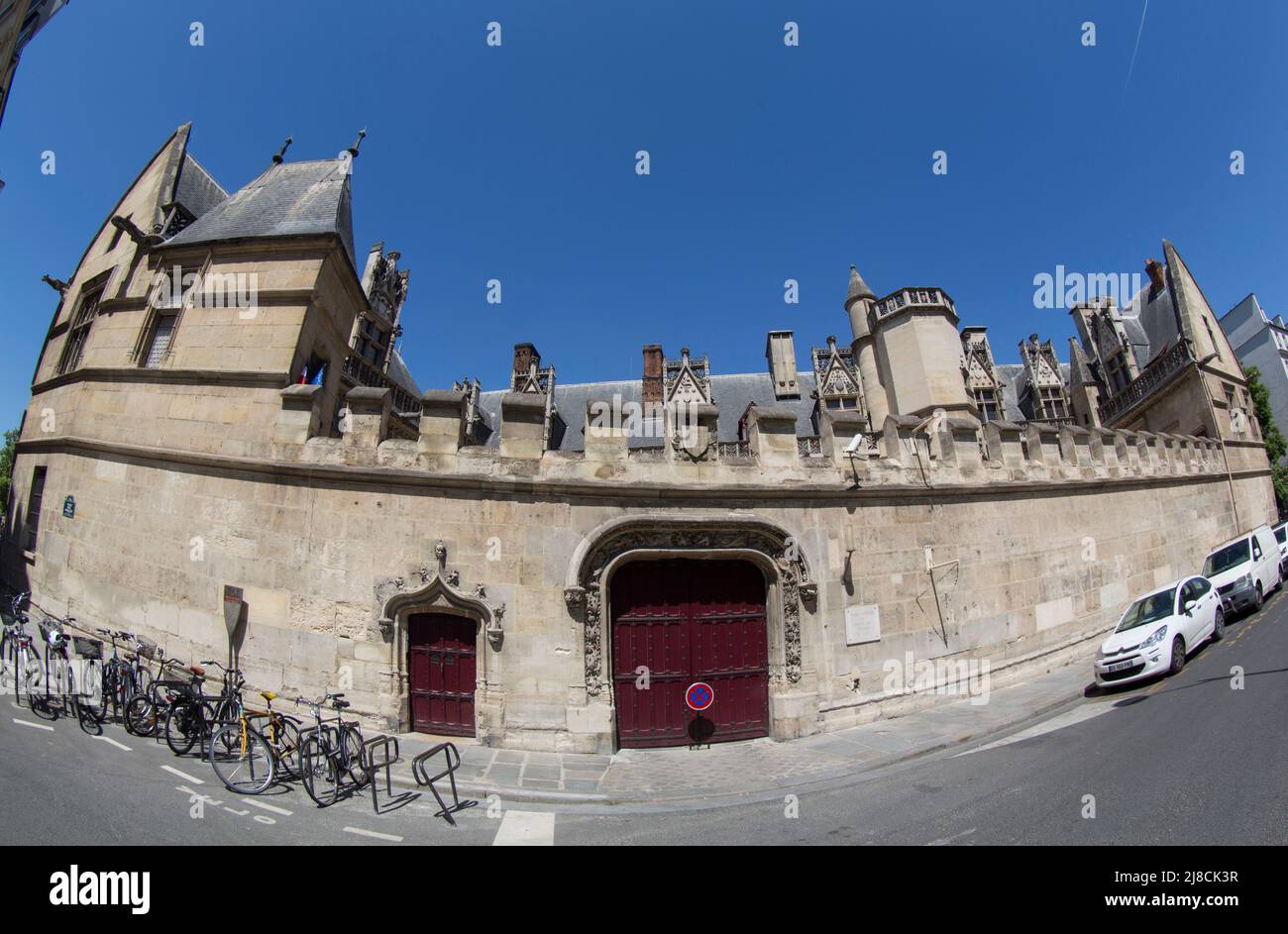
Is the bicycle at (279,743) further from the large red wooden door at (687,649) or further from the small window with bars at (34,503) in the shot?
the small window with bars at (34,503)

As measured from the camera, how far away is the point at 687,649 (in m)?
7.66

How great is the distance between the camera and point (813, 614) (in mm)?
7797

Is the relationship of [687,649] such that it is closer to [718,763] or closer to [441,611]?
[718,763]

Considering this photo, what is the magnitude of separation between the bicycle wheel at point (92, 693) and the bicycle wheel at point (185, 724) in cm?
115

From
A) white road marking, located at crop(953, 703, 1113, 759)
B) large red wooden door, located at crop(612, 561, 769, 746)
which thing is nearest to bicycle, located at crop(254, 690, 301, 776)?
large red wooden door, located at crop(612, 561, 769, 746)

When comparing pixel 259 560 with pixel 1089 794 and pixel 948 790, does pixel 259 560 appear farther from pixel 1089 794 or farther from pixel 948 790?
pixel 1089 794

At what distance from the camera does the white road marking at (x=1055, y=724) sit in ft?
21.7

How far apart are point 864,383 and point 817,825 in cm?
1832

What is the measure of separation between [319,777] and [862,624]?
25.5ft

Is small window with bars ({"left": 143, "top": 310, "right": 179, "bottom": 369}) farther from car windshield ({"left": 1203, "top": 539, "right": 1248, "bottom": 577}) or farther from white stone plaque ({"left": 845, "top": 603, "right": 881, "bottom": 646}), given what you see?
car windshield ({"left": 1203, "top": 539, "right": 1248, "bottom": 577})

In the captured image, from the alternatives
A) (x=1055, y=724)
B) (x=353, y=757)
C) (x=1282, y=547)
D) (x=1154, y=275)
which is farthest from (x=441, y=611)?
(x=1154, y=275)

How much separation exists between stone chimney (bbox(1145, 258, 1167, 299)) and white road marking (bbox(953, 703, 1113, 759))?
2598 cm

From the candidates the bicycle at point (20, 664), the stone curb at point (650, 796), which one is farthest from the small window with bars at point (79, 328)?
the stone curb at point (650, 796)
